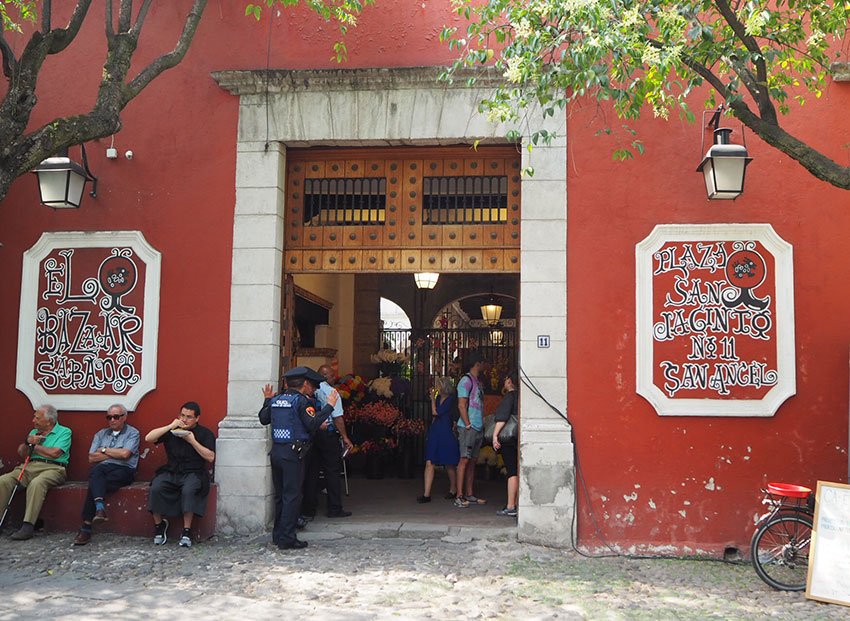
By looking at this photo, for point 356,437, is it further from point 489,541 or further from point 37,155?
point 37,155

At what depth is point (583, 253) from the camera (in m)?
7.26

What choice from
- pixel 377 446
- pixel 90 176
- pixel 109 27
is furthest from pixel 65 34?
pixel 377 446

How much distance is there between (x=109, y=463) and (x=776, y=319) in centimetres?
620

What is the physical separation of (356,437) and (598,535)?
4512 millimetres

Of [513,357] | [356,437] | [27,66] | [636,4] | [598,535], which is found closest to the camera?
[636,4]

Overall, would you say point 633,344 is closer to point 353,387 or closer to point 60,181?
point 353,387

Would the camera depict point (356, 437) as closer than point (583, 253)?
No

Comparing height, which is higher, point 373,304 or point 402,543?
point 373,304

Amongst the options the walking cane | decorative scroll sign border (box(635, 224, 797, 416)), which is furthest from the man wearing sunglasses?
decorative scroll sign border (box(635, 224, 797, 416))

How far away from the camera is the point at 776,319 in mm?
6996

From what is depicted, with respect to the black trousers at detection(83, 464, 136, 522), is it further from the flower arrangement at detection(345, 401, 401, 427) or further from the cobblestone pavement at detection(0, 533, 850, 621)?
the flower arrangement at detection(345, 401, 401, 427)

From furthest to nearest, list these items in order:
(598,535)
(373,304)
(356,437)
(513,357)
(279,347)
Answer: (373,304)
(513,357)
(356,437)
(279,347)
(598,535)

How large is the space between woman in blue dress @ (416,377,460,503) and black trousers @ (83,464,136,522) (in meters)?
3.22

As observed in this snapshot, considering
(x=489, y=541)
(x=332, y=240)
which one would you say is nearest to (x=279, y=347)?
(x=332, y=240)
